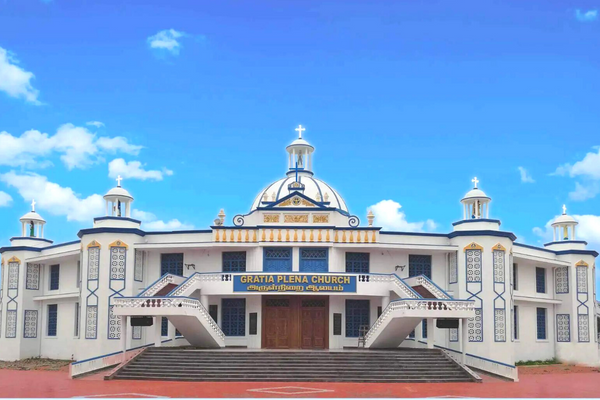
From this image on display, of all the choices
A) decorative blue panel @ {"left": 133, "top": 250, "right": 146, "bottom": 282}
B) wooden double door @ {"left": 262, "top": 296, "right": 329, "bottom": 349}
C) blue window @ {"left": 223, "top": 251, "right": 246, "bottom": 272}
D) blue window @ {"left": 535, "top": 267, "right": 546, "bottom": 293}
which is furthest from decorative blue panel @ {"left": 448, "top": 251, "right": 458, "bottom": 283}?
decorative blue panel @ {"left": 133, "top": 250, "right": 146, "bottom": 282}

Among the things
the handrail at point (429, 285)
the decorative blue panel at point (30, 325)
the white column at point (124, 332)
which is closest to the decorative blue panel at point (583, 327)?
the handrail at point (429, 285)

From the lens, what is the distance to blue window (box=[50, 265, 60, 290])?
37531 mm

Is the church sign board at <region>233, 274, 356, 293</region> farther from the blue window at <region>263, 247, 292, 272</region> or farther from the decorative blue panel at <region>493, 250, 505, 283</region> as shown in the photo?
the decorative blue panel at <region>493, 250, 505, 283</region>

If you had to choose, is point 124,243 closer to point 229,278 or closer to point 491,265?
point 229,278

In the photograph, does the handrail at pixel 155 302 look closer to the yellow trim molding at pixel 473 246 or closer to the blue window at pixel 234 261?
the blue window at pixel 234 261

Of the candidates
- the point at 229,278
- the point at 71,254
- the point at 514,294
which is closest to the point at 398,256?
the point at 514,294

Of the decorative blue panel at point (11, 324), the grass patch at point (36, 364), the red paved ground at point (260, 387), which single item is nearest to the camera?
the red paved ground at point (260, 387)

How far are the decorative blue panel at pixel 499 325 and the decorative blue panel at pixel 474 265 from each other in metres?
1.68

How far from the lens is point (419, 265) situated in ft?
Answer: 112

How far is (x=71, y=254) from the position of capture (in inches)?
1367

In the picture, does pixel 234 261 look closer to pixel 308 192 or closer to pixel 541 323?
pixel 308 192

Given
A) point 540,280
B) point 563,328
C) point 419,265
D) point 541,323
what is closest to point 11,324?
point 419,265

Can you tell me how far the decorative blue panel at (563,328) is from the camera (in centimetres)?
3650

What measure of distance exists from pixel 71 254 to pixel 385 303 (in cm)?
1529
